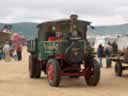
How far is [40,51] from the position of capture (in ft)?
60.0

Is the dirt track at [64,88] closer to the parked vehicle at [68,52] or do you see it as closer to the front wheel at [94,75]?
the front wheel at [94,75]

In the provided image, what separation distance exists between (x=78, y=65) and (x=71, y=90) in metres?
1.83

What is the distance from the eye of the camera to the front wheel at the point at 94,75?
16594 mm

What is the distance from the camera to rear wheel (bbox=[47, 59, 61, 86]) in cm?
1620

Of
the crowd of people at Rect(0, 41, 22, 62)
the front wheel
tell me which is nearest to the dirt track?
the front wheel

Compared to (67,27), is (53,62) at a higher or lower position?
lower

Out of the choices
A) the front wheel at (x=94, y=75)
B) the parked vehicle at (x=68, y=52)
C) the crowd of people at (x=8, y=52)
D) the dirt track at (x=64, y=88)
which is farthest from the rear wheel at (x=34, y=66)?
the crowd of people at (x=8, y=52)

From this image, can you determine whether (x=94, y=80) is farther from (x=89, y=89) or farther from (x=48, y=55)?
(x=48, y=55)

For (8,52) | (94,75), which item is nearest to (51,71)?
(94,75)

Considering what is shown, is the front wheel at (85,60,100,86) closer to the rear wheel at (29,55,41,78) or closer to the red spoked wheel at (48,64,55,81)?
the red spoked wheel at (48,64,55,81)

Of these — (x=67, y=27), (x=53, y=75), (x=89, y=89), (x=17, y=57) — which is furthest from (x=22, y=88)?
(x=17, y=57)

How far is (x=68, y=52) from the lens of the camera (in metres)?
16.5

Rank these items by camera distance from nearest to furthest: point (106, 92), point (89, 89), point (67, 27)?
point (106, 92) < point (89, 89) < point (67, 27)

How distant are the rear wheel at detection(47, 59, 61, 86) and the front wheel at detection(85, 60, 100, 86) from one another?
1.28 meters
